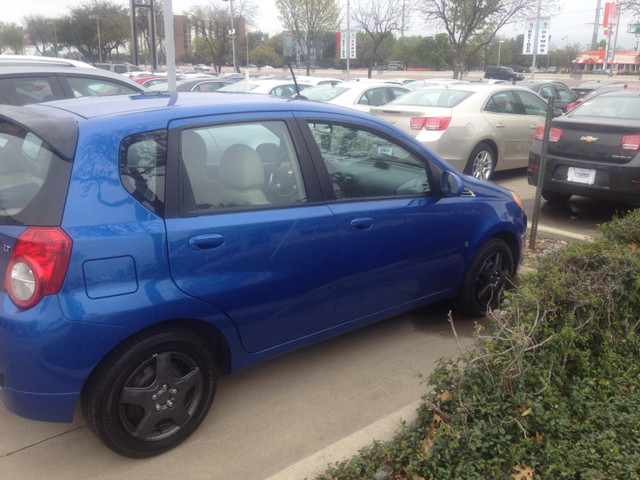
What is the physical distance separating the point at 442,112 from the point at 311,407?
630 centimetres

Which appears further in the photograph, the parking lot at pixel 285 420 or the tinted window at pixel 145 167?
the parking lot at pixel 285 420

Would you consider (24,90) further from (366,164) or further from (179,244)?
(179,244)

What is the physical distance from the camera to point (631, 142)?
21.8 ft

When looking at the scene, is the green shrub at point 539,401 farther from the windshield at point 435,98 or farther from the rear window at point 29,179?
the windshield at point 435,98

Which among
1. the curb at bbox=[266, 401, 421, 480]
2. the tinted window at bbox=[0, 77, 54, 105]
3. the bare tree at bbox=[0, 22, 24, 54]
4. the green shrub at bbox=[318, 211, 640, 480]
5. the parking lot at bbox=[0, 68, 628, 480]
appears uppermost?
the bare tree at bbox=[0, 22, 24, 54]

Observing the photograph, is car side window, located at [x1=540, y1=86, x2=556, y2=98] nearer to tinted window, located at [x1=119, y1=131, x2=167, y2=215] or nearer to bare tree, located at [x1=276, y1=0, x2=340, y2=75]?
tinted window, located at [x1=119, y1=131, x2=167, y2=215]

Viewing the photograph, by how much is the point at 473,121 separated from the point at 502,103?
1074mm

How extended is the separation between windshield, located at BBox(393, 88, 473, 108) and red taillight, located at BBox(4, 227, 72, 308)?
293 inches

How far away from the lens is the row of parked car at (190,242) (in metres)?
2.57

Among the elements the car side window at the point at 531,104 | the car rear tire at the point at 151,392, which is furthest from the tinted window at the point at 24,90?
the car side window at the point at 531,104

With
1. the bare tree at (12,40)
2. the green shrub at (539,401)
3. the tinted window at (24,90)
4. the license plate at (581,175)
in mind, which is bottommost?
the green shrub at (539,401)

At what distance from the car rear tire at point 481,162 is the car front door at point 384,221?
5.05 m

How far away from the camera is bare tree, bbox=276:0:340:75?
3956 centimetres

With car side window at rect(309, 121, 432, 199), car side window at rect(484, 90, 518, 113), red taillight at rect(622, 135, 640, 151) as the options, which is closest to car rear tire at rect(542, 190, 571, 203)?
red taillight at rect(622, 135, 640, 151)
